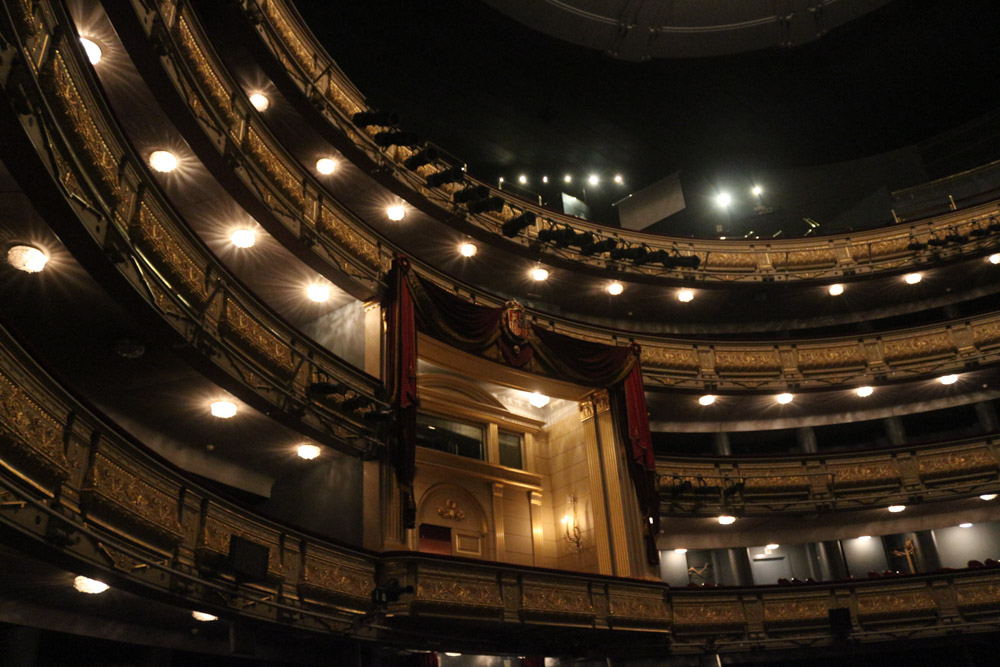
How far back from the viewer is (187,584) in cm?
708

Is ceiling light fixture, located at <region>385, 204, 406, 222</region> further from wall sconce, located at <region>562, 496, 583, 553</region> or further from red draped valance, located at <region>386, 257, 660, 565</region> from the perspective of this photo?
wall sconce, located at <region>562, 496, 583, 553</region>

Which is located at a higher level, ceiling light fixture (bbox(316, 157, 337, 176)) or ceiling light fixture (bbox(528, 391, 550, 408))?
ceiling light fixture (bbox(316, 157, 337, 176))

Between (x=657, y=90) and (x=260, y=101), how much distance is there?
12.0m

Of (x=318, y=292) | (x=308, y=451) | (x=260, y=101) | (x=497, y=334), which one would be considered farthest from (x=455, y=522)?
(x=260, y=101)

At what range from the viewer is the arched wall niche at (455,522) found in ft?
45.1

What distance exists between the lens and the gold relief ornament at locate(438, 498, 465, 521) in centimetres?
1410

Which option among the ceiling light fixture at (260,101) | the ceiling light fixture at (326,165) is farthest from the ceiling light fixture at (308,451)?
the ceiling light fixture at (260,101)

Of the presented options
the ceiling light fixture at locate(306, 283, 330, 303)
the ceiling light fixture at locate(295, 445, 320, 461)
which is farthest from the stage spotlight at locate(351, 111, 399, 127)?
the ceiling light fixture at locate(295, 445, 320, 461)

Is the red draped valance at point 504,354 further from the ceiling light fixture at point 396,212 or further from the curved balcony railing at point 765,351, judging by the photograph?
the ceiling light fixture at point 396,212

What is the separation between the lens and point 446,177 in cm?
1486

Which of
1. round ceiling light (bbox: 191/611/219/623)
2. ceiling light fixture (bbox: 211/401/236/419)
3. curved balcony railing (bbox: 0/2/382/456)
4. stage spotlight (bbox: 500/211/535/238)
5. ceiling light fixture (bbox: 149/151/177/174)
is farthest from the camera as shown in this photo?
stage spotlight (bbox: 500/211/535/238)

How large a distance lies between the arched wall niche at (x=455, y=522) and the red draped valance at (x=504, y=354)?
2.66 m

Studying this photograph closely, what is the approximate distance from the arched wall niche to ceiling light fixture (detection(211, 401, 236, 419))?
4950 millimetres

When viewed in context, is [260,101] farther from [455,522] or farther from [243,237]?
[455,522]
